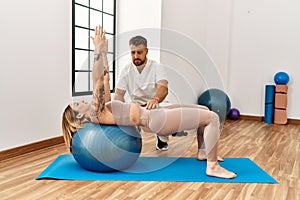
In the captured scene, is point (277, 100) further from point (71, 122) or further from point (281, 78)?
point (71, 122)

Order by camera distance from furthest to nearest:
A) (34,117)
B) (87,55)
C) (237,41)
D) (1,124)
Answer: (237,41) < (87,55) < (34,117) < (1,124)

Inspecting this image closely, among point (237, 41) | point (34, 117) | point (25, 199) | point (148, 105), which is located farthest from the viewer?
point (237, 41)

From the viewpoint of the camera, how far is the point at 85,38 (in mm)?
3730

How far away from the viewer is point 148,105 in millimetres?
2271

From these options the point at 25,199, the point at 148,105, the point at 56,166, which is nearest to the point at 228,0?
the point at 148,105

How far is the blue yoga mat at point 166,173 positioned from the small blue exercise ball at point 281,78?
254cm

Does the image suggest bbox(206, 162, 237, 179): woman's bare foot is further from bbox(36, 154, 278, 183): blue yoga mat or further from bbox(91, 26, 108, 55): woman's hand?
bbox(91, 26, 108, 55): woman's hand

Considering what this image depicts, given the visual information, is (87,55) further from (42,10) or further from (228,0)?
(228,0)

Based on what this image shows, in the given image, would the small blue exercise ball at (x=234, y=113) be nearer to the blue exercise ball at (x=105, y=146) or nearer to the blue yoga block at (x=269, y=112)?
the blue yoga block at (x=269, y=112)

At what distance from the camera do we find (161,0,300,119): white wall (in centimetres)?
490

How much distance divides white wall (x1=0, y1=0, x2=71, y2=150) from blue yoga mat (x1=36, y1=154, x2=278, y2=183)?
0.45 m

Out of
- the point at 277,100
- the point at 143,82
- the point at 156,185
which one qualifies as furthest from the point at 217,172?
the point at 277,100

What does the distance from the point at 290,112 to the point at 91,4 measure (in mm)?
3412

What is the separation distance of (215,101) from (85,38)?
6.45 feet
